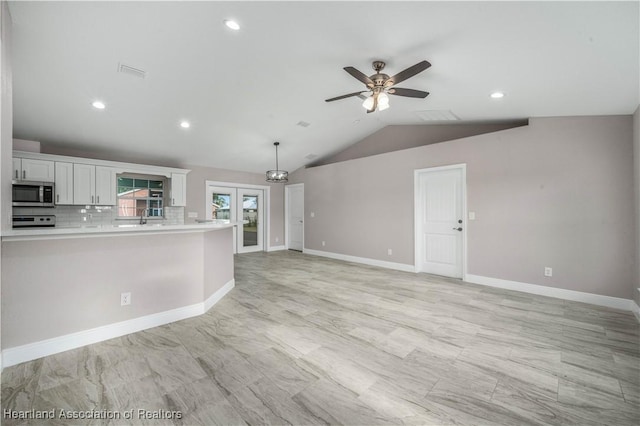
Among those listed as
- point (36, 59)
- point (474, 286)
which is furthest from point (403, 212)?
point (36, 59)

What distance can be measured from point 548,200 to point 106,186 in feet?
25.0

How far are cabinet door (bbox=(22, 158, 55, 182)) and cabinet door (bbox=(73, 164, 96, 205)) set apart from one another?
0.30 meters

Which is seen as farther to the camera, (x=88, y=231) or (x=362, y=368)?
(x=88, y=231)

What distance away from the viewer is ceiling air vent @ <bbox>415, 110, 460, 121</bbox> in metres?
4.30

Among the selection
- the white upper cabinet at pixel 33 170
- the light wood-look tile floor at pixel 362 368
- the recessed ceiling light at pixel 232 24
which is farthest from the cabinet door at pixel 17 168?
the recessed ceiling light at pixel 232 24

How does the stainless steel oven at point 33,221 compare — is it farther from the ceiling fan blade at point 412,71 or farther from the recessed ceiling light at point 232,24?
the ceiling fan blade at point 412,71

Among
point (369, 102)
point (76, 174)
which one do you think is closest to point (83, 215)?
point (76, 174)

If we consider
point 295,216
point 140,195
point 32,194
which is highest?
point 140,195

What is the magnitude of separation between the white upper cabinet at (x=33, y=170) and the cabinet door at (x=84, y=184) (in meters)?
0.30

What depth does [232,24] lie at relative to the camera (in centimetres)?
240

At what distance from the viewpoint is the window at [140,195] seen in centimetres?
540

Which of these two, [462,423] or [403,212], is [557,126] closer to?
[403,212]

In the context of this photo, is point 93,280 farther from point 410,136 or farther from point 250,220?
point 410,136

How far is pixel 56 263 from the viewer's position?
222cm
